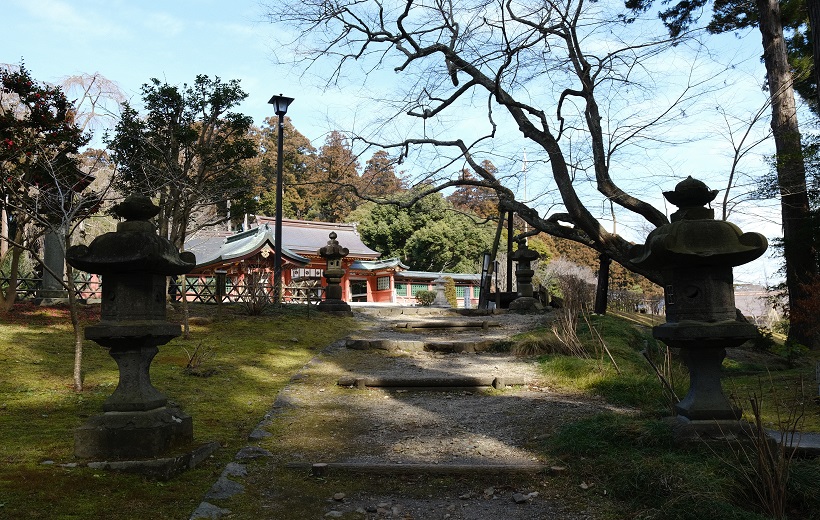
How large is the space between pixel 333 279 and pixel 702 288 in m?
11.2

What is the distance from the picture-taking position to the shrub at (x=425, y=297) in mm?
29094

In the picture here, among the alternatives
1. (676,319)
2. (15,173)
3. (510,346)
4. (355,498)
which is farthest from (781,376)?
(15,173)

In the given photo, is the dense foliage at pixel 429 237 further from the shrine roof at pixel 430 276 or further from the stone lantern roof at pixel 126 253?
the stone lantern roof at pixel 126 253

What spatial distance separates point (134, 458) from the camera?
149 inches

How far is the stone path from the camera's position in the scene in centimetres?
355

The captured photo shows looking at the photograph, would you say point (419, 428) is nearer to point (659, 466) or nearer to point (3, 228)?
point (659, 466)

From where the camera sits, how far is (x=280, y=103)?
1458cm

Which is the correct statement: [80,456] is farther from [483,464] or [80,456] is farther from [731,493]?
[731,493]

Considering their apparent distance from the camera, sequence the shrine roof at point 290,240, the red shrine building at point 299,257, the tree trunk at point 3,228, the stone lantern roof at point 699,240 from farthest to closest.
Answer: the shrine roof at point 290,240
the red shrine building at point 299,257
the tree trunk at point 3,228
the stone lantern roof at point 699,240

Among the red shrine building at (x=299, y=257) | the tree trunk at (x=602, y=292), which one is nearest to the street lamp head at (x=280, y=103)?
the tree trunk at (x=602, y=292)

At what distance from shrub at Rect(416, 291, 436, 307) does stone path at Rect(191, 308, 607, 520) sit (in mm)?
19892

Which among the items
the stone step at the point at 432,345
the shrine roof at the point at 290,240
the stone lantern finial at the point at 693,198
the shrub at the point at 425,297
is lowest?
the stone step at the point at 432,345

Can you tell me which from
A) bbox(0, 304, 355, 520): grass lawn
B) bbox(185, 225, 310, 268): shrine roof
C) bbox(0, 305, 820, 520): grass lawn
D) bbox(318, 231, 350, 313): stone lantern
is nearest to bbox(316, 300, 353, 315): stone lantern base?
bbox(318, 231, 350, 313): stone lantern

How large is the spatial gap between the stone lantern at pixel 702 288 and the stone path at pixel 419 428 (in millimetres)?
1210
